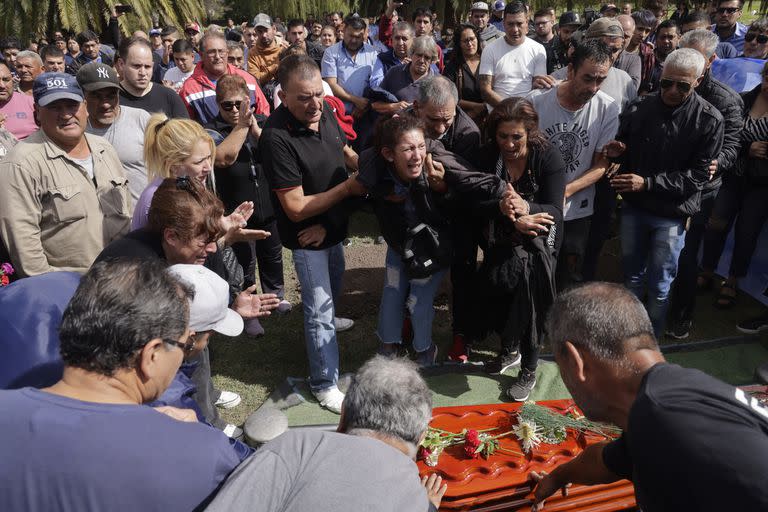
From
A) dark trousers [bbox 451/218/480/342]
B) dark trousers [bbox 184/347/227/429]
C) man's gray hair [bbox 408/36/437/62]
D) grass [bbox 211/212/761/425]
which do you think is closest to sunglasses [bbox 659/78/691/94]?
dark trousers [bbox 451/218/480/342]

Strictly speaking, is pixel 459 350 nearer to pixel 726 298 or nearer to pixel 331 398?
pixel 331 398

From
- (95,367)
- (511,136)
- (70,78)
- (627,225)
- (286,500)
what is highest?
(70,78)

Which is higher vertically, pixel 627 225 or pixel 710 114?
pixel 710 114

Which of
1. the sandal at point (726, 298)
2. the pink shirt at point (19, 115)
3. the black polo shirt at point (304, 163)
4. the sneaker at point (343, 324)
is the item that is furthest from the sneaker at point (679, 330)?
the pink shirt at point (19, 115)

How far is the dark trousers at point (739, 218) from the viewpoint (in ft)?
14.2

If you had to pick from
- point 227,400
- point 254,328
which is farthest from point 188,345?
point 254,328

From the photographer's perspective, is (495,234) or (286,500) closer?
(286,500)

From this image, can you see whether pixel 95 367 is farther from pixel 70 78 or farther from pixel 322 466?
pixel 70 78

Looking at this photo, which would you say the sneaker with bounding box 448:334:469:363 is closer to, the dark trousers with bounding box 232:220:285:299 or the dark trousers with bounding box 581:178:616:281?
the dark trousers with bounding box 581:178:616:281

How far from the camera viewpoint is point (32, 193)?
2912mm

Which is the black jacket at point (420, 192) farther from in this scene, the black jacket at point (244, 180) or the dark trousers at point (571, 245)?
the black jacket at point (244, 180)

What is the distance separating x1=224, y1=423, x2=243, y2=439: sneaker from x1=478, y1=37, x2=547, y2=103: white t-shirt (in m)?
3.64

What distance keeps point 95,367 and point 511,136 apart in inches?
96.9

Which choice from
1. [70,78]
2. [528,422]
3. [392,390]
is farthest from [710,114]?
[70,78]
